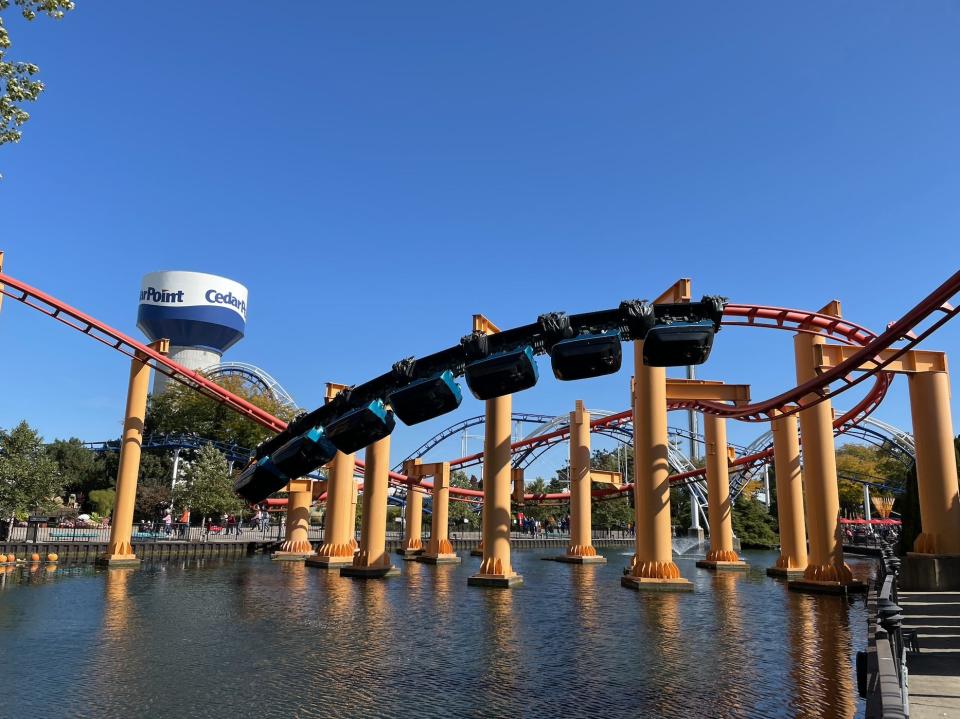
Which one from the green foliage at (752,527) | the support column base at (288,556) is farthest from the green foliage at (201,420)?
the green foliage at (752,527)

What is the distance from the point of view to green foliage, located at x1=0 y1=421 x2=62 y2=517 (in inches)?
1395

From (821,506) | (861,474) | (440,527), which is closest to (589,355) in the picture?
(821,506)

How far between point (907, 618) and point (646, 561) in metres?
9.35

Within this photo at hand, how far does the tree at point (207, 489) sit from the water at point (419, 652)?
2753 cm

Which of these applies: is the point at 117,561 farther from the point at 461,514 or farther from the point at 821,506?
the point at 461,514

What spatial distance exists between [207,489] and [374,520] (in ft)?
91.0

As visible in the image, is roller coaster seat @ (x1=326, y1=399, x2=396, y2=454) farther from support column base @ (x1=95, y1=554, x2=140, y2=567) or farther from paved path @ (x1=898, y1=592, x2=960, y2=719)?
support column base @ (x1=95, y1=554, x2=140, y2=567)

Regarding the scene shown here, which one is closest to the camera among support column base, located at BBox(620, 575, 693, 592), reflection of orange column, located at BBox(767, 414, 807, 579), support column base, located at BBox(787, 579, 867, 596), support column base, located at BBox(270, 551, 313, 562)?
support column base, located at BBox(787, 579, 867, 596)

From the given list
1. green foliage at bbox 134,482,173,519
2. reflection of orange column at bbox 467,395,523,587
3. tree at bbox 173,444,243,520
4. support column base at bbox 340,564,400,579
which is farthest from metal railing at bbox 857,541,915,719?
green foliage at bbox 134,482,173,519

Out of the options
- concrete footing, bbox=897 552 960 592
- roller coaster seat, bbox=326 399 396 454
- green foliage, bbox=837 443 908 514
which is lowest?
concrete footing, bbox=897 552 960 592

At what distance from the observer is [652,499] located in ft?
68.8

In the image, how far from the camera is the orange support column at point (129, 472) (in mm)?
27438

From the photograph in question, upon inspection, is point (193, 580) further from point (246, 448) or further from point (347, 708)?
point (246, 448)

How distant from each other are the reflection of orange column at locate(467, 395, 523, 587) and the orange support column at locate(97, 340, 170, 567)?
46.1 feet
